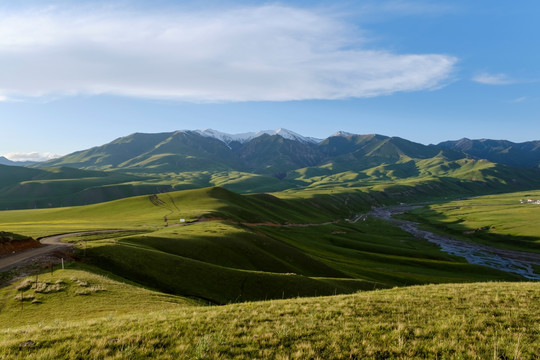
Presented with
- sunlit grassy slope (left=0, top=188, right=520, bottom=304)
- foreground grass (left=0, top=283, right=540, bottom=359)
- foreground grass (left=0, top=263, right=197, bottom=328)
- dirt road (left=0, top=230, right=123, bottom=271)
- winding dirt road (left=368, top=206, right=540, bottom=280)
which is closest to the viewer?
foreground grass (left=0, top=283, right=540, bottom=359)

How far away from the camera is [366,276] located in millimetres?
73438

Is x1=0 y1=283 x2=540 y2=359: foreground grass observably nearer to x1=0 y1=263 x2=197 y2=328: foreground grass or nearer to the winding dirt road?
x1=0 y1=263 x2=197 y2=328: foreground grass

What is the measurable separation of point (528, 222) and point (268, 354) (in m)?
228

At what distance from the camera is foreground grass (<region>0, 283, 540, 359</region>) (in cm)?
1180

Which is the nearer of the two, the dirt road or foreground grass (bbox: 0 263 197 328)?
foreground grass (bbox: 0 263 197 328)

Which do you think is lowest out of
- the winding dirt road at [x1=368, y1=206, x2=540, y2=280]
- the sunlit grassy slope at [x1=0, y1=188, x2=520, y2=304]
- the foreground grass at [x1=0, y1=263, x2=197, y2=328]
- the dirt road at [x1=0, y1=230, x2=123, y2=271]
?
the winding dirt road at [x1=368, y1=206, x2=540, y2=280]

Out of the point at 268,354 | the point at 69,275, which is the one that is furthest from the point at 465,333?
the point at 69,275

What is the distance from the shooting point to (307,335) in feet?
44.9

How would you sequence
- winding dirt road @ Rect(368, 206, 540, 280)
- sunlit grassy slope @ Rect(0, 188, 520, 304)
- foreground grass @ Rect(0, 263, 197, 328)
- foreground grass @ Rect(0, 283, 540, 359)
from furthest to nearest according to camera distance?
winding dirt road @ Rect(368, 206, 540, 280), sunlit grassy slope @ Rect(0, 188, 520, 304), foreground grass @ Rect(0, 263, 197, 328), foreground grass @ Rect(0, 283, 540, 359)

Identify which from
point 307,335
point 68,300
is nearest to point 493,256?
point 307,335

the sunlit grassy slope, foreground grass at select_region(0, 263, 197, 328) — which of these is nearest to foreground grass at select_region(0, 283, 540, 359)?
foreground grass at select_region(0, 263, 197, 328)

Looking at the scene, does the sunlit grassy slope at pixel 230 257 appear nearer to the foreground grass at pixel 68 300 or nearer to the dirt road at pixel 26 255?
the dirt road at pixel 26 255

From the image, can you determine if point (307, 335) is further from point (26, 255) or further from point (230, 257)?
point (230, 257)

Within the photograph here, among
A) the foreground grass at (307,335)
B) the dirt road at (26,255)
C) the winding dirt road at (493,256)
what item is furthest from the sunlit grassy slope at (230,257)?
the foreground grass at (307,335)
